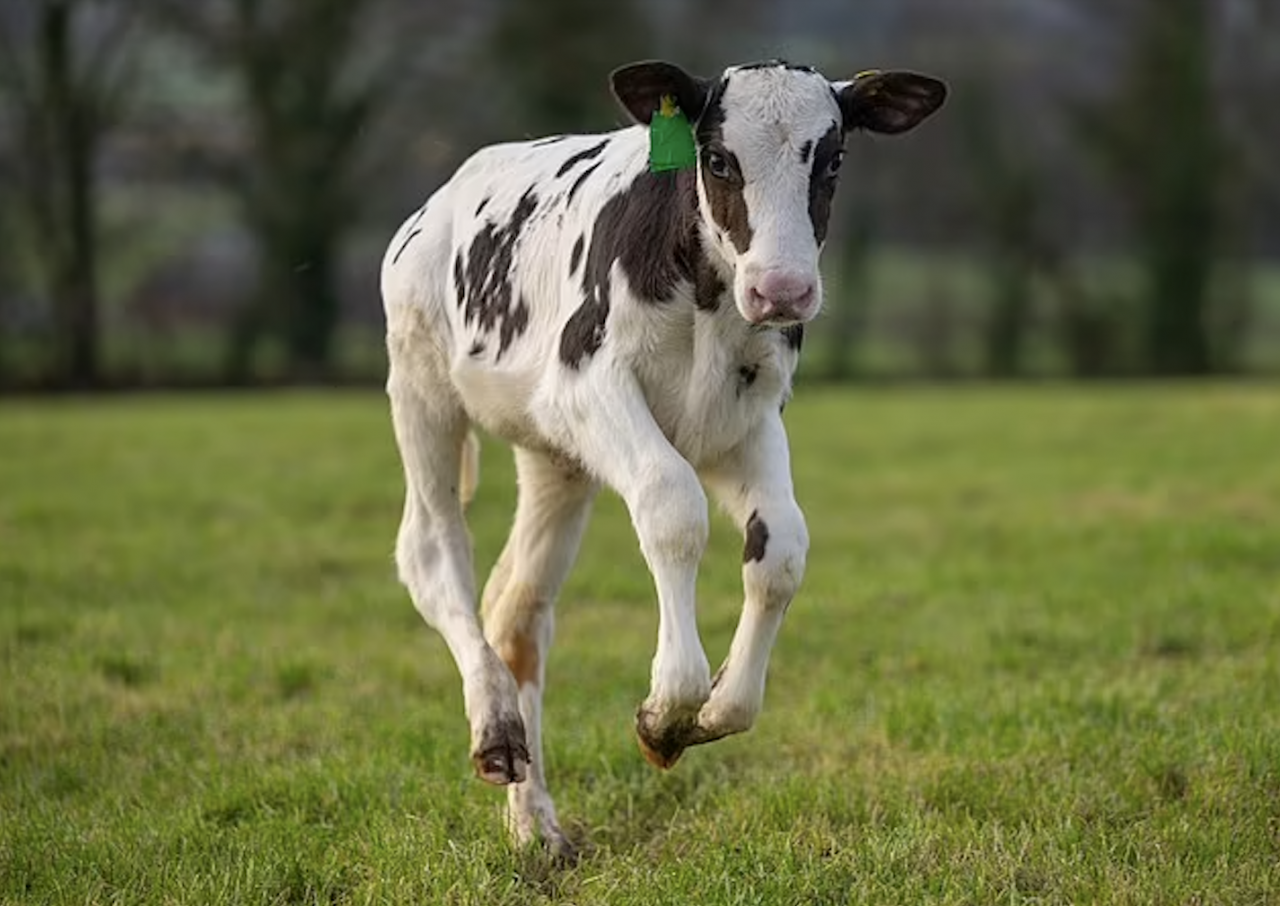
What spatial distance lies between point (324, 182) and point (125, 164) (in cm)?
344

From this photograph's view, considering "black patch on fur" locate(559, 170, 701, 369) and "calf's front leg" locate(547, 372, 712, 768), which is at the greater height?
"black patch on fur" locate(559, 170, 701, 369)

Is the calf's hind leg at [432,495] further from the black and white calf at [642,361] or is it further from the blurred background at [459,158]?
the blurred background at [459,158]

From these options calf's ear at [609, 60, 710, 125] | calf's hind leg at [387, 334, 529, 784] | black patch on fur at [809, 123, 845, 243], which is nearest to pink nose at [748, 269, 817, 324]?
black patch on fur at [809, 123, 845, 243]

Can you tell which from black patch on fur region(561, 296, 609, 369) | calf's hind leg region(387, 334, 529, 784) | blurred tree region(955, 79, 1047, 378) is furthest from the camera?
blurred tree region(955, 79, 1047, 378)

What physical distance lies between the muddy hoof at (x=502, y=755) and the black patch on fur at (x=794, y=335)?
1.24 m

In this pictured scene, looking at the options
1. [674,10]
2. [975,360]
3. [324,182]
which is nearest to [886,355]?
[975,360]

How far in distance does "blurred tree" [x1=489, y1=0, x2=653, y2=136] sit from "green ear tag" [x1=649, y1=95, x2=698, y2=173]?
27657mm

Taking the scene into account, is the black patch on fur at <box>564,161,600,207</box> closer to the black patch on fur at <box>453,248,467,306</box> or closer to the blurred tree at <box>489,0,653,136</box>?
the black patch on fur at <box>453,248,467,306</box>

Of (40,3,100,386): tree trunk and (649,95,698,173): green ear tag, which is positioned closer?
(649,95,698,173): green ear tag

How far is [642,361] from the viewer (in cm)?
468

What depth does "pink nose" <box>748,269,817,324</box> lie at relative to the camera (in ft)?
13.8

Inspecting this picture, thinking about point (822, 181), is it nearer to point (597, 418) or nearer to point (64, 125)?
point (597, 418)

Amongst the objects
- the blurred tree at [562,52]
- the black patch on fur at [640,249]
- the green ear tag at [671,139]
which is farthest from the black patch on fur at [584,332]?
the blurred tree at [562,52]

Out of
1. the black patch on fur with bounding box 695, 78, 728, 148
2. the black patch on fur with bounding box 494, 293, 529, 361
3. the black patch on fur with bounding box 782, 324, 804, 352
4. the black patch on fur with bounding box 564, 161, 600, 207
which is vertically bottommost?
the black patch on fur with bounding box 494, 293, 529, 361
